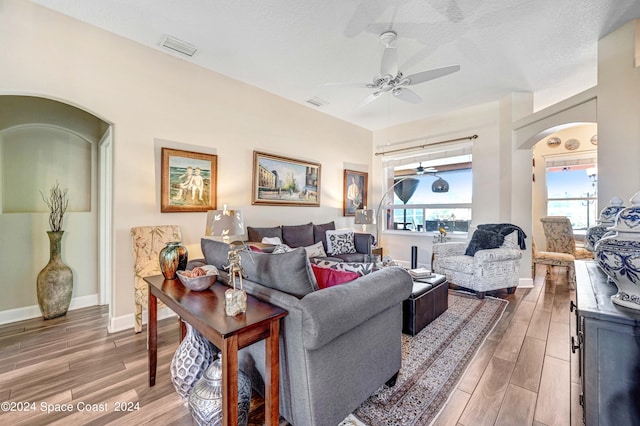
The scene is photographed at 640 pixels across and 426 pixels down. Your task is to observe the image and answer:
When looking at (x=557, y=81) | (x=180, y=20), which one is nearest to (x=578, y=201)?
(x=557, y=81)

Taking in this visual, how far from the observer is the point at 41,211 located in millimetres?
2961

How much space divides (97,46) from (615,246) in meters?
4.02

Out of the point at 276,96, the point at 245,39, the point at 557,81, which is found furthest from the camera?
the point at 276,96

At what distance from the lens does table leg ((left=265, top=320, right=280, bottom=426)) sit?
3.96 feet

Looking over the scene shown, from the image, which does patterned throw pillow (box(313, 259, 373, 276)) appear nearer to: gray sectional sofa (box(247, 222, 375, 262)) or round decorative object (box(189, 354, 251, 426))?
round decorative object (box(189, 354, 251, 426))

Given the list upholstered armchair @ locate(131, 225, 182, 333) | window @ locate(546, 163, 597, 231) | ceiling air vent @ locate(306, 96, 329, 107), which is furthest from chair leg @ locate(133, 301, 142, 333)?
window @ locate(546, 163, 597, 231)

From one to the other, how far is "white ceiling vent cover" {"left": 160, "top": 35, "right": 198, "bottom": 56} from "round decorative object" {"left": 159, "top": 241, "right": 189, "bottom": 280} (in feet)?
7.54

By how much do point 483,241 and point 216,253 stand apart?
3.70m

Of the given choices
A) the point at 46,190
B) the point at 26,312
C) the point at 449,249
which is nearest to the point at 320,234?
the point at 449,249

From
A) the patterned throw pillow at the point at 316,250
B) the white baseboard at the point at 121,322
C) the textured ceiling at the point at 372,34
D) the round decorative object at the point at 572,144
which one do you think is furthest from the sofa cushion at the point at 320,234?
the round decorative object at the point at 572,144

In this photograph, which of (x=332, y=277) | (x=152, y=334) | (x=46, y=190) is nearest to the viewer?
(x=332, y=277)

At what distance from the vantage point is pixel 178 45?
2.83 m

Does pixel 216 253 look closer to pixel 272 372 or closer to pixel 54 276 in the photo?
pixel 272 372

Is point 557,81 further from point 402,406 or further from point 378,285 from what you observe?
point 402,406
